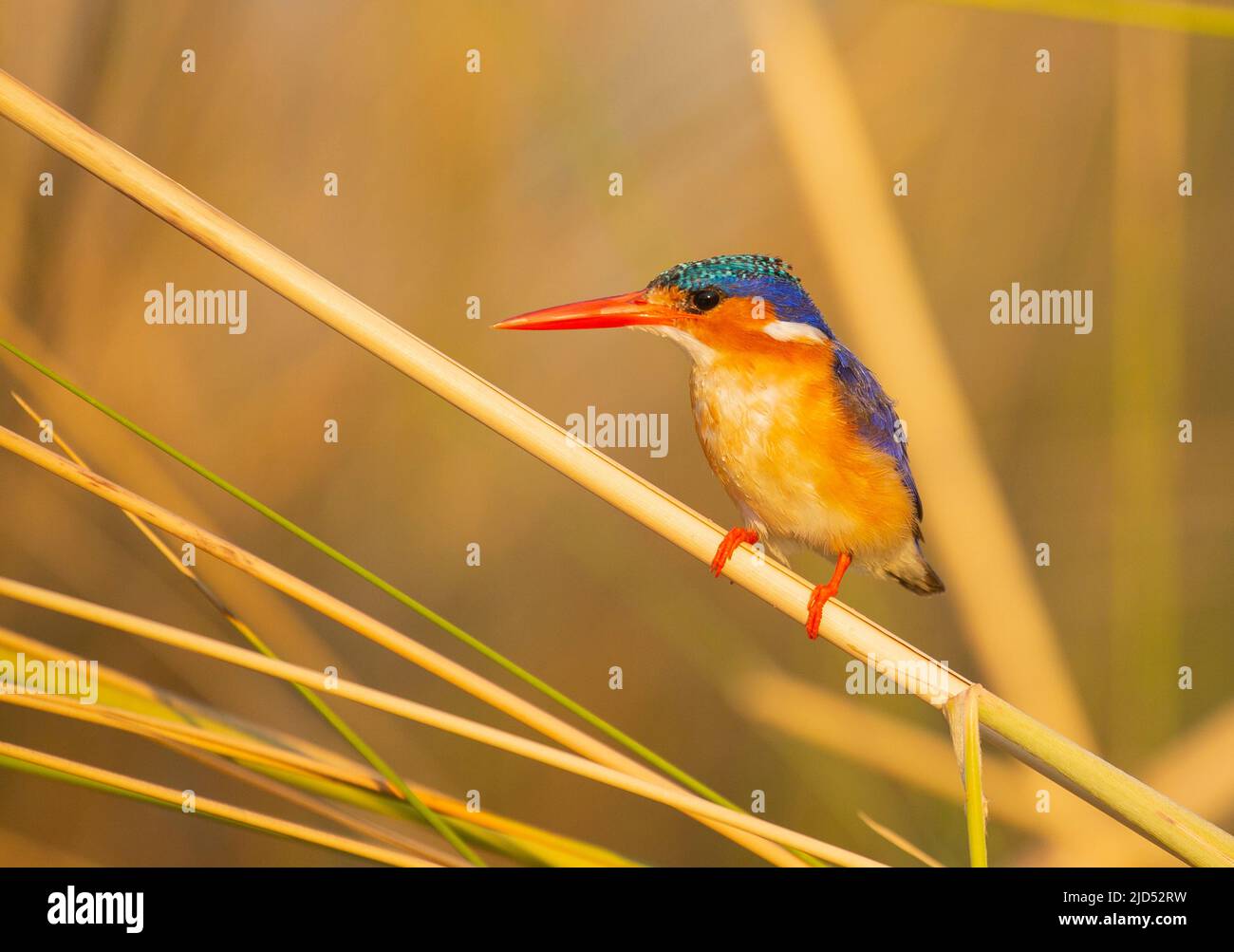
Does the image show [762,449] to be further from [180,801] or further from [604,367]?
[180,801]

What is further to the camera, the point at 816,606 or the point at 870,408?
the point at 870,408

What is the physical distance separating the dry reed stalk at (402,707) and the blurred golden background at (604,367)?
829 mm

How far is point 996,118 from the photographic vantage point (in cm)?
216

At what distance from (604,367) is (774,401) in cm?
75

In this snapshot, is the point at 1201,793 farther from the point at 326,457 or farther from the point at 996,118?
the point at 326,457

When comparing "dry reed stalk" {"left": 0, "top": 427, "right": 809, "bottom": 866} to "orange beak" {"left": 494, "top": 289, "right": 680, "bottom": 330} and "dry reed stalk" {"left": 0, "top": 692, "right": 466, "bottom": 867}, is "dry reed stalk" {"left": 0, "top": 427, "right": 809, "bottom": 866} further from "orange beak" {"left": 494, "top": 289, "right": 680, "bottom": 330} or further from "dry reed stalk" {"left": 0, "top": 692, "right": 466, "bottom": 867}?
"orange beak" {"left": 494, "top": 289, "right": 680, "bottom": 330}

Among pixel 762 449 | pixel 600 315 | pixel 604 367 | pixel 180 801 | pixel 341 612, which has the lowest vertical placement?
pixel 180 801

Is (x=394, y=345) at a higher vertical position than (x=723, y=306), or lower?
lower

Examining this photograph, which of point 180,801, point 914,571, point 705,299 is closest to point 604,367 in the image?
point 705,299

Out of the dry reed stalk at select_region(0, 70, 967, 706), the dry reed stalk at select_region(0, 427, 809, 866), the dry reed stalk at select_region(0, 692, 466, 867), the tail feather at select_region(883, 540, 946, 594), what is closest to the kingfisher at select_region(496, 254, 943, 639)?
the tail feather at select_region(883, 540, 946, 594)

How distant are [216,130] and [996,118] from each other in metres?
1.84

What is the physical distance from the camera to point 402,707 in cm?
90

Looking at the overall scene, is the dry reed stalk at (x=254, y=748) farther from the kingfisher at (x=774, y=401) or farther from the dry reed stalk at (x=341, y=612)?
the kingfisher at (x=774, y=401)

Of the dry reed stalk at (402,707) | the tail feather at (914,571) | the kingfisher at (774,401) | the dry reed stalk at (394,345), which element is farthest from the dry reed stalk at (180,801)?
the tail feather at (914,571)
